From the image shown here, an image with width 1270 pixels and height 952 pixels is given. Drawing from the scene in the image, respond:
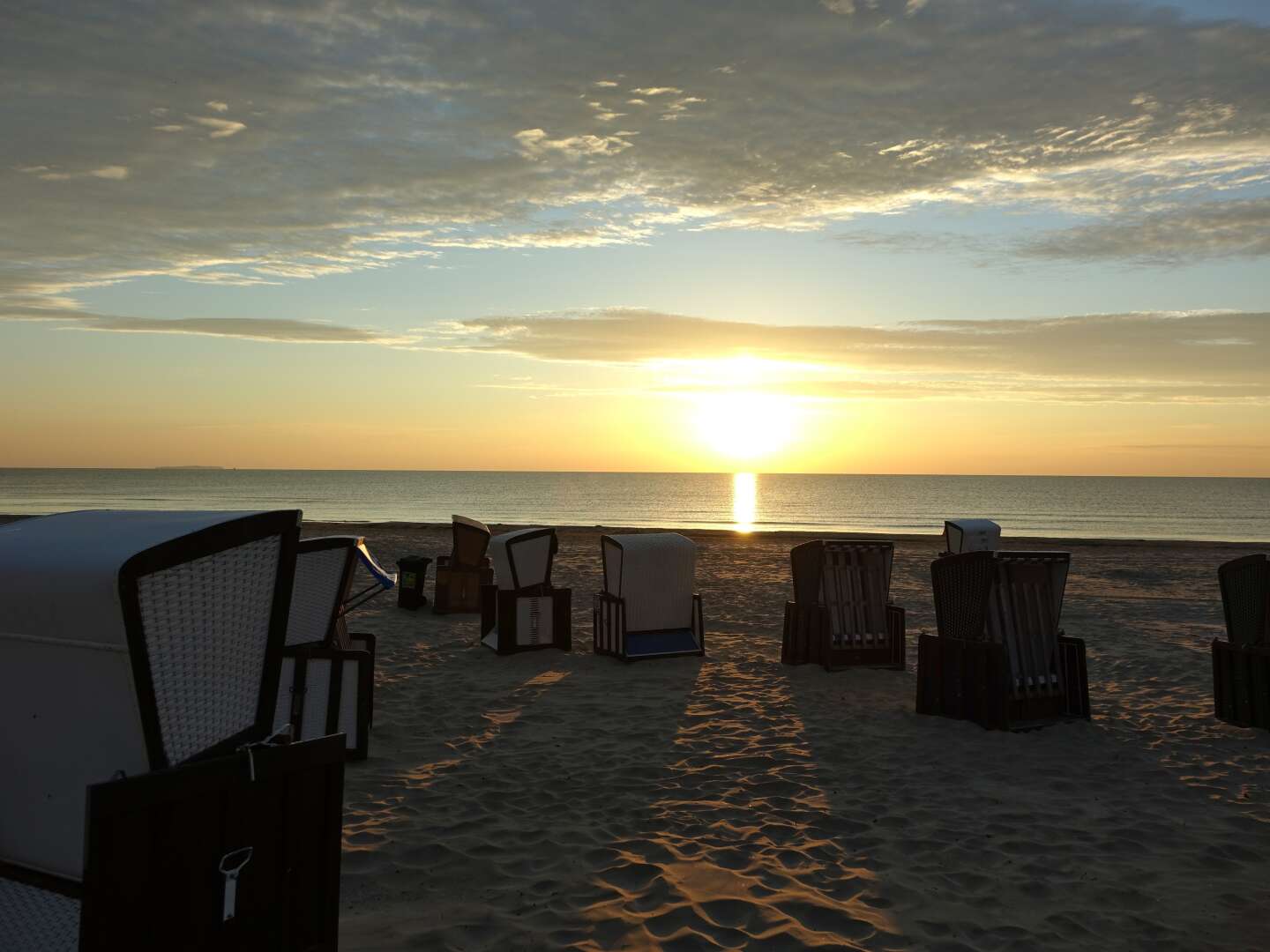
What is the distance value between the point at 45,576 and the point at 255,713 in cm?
92

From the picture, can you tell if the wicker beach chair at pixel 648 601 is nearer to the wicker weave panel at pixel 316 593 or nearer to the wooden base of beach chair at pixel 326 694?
the wooden base of beach chair at pixel 326 694

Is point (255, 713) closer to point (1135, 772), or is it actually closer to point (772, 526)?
point (1135, 772)

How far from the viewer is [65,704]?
329 cm

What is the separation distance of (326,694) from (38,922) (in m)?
4.05

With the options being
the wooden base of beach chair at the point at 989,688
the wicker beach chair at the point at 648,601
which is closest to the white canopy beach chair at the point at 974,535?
the wicker beach chair at the point at 648,601

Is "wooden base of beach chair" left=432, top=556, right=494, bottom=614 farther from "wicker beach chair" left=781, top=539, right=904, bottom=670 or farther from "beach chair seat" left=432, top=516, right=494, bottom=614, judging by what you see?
"wicker beach chair" left=781, top=539, right=904, bottom=670

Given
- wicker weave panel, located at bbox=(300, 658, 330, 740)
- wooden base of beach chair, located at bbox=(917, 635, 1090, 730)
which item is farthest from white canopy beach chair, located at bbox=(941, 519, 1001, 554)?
wicker weave panel, located at bbox=(300, 658, 330, 740)

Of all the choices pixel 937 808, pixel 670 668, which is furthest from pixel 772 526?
pixel 937 808

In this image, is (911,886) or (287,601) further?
(911,886)

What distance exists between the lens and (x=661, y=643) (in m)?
12.1

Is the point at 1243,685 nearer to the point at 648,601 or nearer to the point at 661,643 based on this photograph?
the point at 661,643

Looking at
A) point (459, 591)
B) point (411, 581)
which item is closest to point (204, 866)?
point (459, 591)

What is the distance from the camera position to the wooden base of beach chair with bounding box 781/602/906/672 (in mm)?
11477

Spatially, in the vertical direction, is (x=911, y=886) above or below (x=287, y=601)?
below
